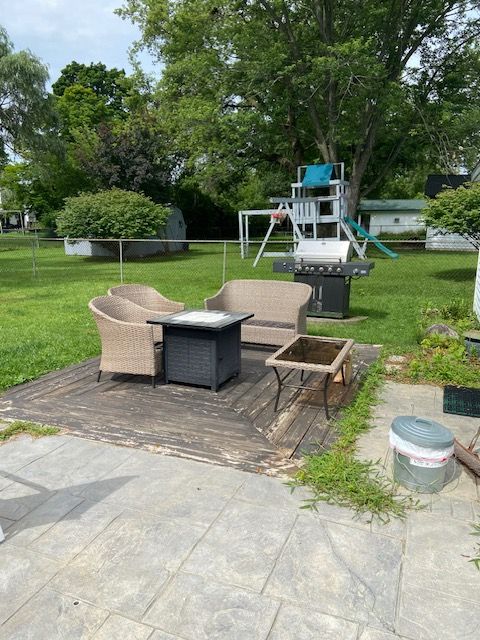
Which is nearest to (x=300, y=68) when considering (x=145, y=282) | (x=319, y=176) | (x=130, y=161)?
(x=319, y=176)

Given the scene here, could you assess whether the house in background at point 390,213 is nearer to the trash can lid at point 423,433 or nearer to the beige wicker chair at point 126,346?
the beige wicker chair at point 126,346

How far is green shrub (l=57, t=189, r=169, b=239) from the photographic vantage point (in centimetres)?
1881

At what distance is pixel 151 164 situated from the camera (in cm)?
2227

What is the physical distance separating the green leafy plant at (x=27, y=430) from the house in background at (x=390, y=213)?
31.5 meters

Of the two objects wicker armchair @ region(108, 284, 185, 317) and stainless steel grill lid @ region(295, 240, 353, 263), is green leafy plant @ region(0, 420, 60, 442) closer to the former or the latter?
wicker armchair @ region(108, 284, 185, 317)

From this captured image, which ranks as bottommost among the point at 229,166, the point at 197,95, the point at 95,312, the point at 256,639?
the point at 256,639

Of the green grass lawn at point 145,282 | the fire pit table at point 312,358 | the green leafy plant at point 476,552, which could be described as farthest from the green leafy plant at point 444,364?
the green leafy plant at point 476,552

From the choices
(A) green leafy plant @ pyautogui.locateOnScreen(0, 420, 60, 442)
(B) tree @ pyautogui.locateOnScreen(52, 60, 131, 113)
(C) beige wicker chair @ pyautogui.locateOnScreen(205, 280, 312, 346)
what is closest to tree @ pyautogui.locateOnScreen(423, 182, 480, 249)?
(C) beige wicker chair @ pyautogui.locateOnScreen(205, 280, 312, 346)

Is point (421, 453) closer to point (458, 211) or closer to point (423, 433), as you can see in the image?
point (423, 433)

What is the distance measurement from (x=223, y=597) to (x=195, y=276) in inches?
495

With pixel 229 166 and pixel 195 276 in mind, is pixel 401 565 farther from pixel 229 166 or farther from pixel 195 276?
pixel 229 166

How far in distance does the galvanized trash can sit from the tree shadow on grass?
448 inches

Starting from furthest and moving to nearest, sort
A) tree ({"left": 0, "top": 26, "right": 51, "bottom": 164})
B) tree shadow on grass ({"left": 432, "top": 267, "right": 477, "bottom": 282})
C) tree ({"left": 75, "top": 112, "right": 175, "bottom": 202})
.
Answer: tree ({"left": 75, "top": 112, "right": 175, "bottom": 202}) → tree ({"left": 0, "top": 26, "right": 51, "bottom": 164}) → tree shadow on grass ({"left": 432, "top": 267, "right": 477, "bottom": 282})

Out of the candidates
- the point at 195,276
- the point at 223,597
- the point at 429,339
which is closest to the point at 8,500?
the point at 223,597
